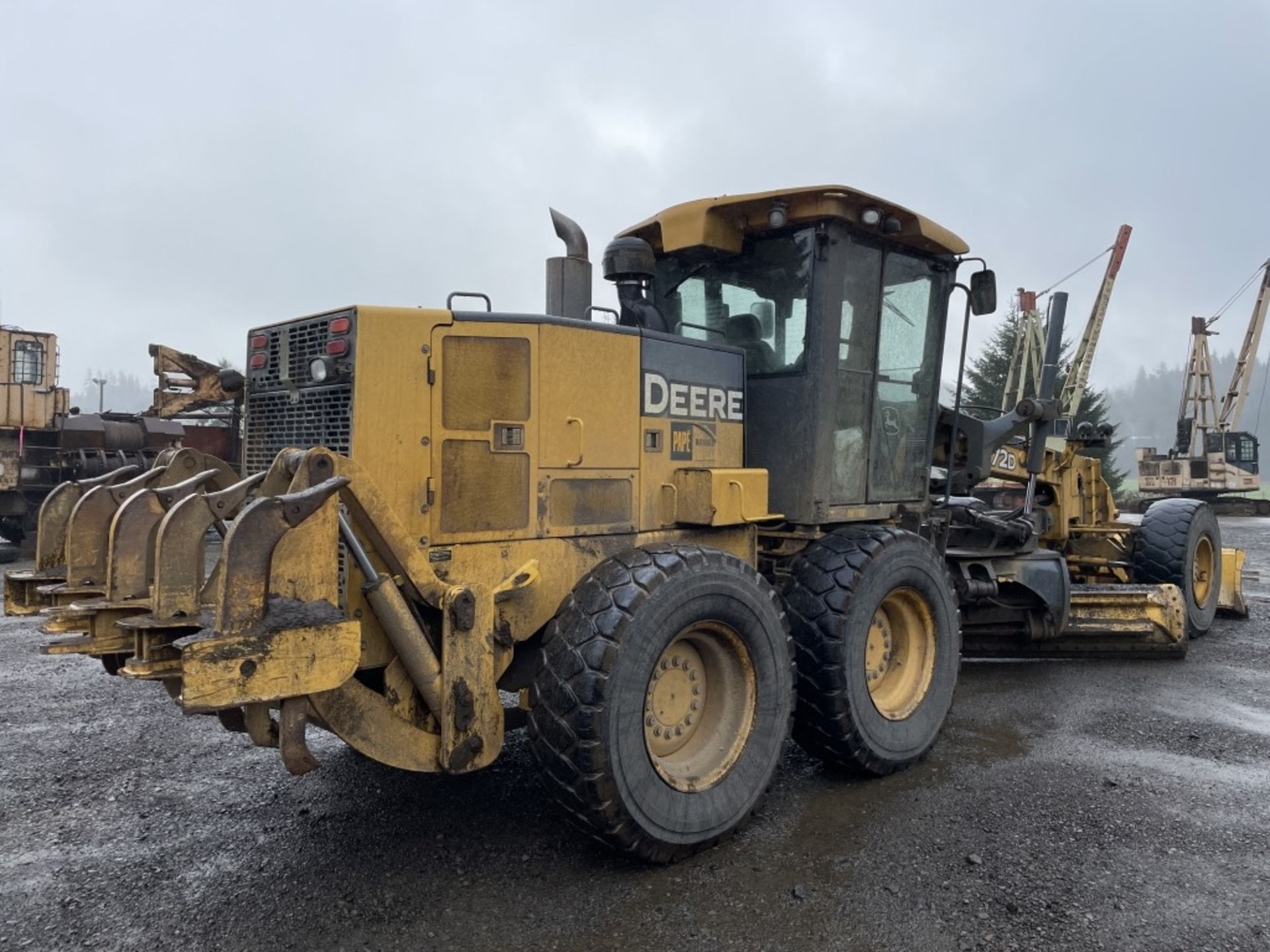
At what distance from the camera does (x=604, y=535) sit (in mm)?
3887

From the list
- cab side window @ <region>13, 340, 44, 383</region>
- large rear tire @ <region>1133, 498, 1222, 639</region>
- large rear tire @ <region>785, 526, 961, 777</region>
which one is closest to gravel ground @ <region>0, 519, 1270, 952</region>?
large rear tire @ <region>785, 526, 961, 777</region>

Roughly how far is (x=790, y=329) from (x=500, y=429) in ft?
6.09

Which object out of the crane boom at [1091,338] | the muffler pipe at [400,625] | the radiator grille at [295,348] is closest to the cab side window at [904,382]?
the muffler pipe at [400,625]

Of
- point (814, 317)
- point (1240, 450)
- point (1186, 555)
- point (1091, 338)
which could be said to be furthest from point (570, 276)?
point (1240, 450)

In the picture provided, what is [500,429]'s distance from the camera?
139 inches

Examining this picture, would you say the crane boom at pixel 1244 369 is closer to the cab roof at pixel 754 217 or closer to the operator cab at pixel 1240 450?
the operator cab at pixel 1240 450

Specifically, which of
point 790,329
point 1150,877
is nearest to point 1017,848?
point 1150,877

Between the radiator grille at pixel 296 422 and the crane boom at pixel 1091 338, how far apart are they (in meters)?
24.4

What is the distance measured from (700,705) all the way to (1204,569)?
23.8ft

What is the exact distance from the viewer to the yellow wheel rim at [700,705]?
142 inches

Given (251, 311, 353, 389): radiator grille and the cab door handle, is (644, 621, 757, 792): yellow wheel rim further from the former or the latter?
(251, 311, 353, 389): radiator grille

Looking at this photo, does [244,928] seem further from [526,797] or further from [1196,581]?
[1196,581]

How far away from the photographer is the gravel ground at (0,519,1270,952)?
9.93 feet

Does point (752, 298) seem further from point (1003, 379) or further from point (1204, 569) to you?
point (1003, 379)
